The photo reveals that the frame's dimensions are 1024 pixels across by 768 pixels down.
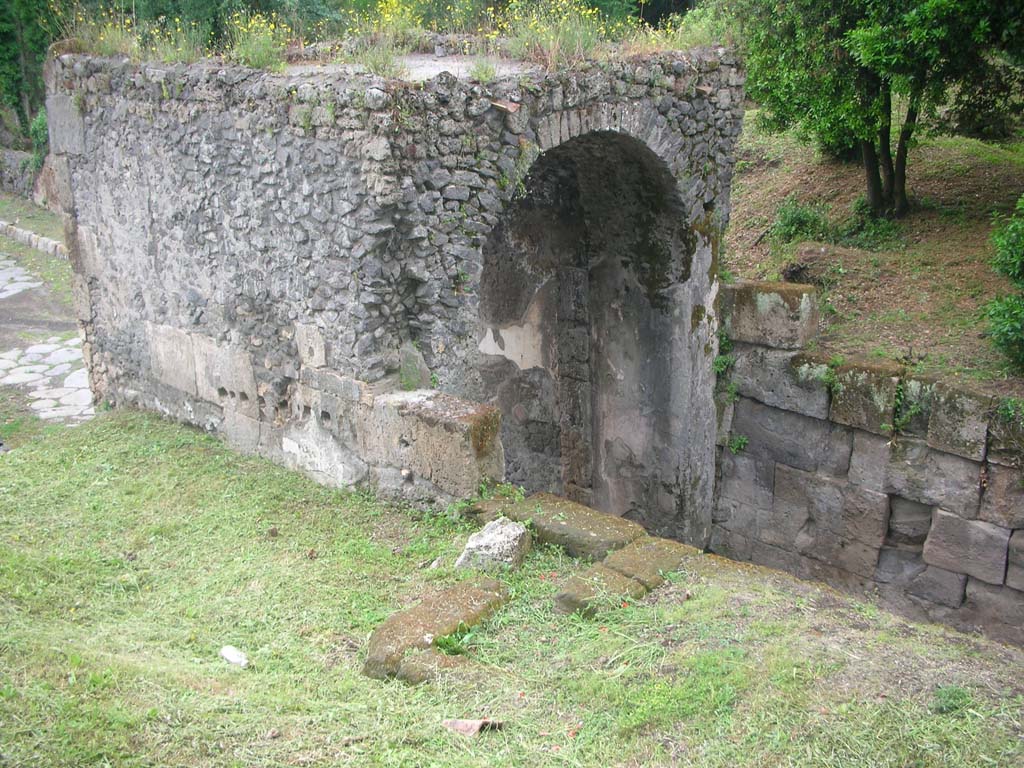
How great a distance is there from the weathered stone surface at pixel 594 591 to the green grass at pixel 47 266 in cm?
1136

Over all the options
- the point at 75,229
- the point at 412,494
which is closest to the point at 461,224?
the point at 412,494

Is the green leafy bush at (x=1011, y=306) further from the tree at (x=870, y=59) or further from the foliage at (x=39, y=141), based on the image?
the foliage at (x=39, y=141)

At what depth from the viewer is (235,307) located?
7160mm

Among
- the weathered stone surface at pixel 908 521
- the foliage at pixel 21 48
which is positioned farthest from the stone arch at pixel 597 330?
the foliage at pixel 21 48

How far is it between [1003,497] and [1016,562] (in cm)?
52

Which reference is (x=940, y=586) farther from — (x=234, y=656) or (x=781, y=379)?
(x=234, y=656)

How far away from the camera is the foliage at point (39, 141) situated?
1836 cm

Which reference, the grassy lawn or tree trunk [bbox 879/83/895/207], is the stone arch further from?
tree trunk [bbox 879/83/895/207]

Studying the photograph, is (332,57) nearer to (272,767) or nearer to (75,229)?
(75,229)

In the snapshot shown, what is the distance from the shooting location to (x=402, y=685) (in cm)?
429

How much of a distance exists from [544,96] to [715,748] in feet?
14.5

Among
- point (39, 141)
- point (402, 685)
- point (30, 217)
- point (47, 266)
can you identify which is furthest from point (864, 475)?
point (39, 141)

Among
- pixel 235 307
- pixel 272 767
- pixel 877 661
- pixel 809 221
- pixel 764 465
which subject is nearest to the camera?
pixel 272 767

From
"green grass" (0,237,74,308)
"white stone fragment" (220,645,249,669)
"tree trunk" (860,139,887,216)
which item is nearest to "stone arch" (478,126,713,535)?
"tree trunk" (860,139,887,216)
